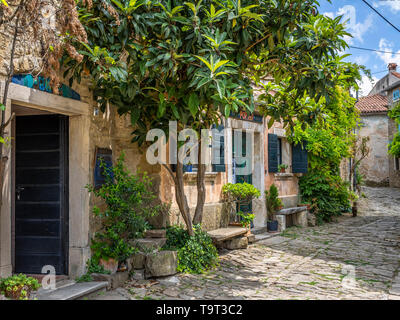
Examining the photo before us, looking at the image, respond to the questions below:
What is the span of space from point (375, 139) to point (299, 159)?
15.6 meters

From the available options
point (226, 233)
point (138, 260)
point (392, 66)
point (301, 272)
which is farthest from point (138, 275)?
point (392, 66)

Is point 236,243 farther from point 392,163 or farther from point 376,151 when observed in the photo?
point 376,151

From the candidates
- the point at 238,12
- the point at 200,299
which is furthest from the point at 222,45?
the point at 200,299

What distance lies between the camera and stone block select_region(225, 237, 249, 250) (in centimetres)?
824

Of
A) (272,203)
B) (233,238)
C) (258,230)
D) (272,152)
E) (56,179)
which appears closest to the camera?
(56,179)

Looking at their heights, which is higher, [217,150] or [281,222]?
[217,150]

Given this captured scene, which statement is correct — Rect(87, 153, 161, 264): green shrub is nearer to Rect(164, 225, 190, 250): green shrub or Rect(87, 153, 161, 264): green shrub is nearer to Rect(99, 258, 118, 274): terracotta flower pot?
Rect(99, 258, 118, 274): terracotta flower pot

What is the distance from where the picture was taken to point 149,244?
20.2 ft

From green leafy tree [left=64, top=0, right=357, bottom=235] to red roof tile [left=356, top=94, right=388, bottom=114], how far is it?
21.0 meters

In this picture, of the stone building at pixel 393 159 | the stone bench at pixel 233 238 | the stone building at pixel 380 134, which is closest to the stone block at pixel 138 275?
the stone bench at pixel 233 238

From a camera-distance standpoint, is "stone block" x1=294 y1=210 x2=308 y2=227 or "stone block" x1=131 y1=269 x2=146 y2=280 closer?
"stone block" x1=131 y1=269 x2=146 y2=280

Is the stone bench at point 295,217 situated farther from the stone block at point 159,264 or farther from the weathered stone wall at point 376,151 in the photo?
the weathered stone wall at point 376,151

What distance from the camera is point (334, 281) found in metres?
5.96

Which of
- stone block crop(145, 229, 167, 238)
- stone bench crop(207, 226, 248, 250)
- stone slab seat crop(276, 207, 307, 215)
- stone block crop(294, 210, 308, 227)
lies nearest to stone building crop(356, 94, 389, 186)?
stone block crop(294, 210, 308, 227)
